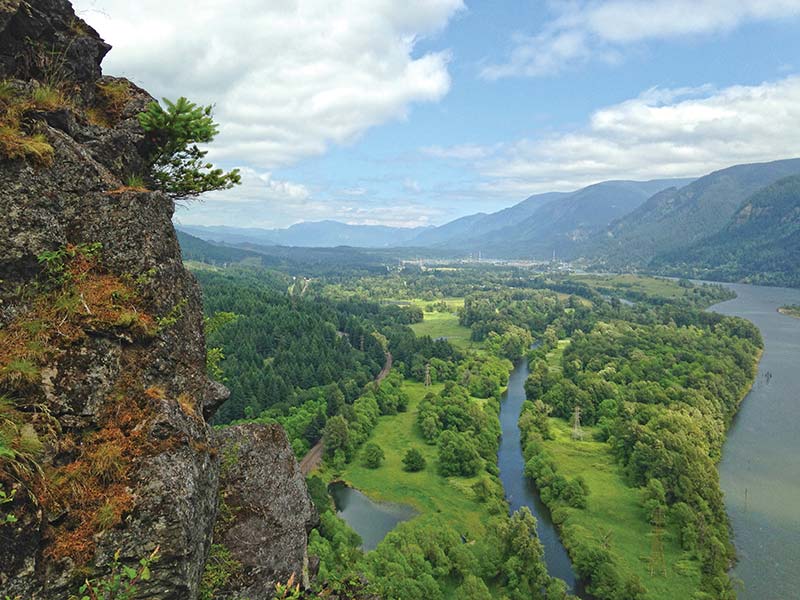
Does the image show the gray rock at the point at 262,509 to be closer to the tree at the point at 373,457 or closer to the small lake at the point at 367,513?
the small lake at the point at 367,513

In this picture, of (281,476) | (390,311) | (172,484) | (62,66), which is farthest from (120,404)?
(390,311)

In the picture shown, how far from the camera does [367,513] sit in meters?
49.2

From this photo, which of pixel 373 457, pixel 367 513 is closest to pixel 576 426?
pixel 373 457

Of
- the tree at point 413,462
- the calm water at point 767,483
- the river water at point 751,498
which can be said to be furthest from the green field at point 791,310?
the tree at point 413,462

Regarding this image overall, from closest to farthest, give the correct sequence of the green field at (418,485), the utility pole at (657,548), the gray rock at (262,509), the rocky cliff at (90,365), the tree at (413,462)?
the rocky cliff at (90,365) < the gray rock at (262,509) < the utility pole at (657,548) < the green field at (418,485) < the tree at (413,462)

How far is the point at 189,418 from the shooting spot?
9633 millimetres

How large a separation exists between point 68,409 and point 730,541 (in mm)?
51993

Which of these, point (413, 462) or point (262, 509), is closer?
point (262, 509)

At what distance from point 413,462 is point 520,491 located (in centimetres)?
1260

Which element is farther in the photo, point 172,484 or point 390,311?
point 390,311

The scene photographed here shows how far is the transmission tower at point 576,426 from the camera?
6506 centimetres

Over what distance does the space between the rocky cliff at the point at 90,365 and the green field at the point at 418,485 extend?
38777 millimetres

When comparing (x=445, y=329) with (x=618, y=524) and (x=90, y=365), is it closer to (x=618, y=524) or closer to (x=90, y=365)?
(x=618, y=524)

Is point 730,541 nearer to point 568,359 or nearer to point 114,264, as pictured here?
point 114,264
